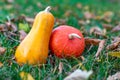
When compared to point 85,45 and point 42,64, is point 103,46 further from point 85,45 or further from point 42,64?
point 42,64

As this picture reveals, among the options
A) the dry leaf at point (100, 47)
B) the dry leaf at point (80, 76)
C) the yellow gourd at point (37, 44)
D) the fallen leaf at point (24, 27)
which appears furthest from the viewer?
the fallen leaf at point (24, 27)

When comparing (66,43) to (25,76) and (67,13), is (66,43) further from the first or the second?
(67,13)

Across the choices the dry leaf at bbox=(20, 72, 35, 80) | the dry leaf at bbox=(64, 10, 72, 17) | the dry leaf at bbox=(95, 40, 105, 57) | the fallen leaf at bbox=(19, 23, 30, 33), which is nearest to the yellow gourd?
the dry leaf at bbox=(20, 72, 35, 80)

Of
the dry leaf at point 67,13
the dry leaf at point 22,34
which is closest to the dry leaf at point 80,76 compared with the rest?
the dry leaf at point 22,34

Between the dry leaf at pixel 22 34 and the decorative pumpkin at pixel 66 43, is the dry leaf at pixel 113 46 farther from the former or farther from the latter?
the dry leaf at pixel 22 34

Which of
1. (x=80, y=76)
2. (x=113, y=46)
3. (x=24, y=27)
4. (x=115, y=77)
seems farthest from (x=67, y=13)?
(x=80, y=76)

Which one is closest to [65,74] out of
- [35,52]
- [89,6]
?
[35,52]
